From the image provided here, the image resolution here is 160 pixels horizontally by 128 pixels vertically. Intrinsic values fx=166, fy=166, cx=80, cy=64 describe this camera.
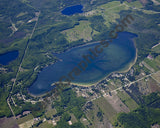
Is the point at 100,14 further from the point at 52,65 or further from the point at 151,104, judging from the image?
the point at 151,104

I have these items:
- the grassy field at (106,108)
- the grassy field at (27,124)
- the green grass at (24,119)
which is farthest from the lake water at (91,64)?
the grassy field at (27,124)

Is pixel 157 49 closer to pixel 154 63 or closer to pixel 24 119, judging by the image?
pixel 154 63

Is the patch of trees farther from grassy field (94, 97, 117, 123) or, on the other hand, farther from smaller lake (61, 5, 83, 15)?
smaller lake (61, 5, 83, 15)

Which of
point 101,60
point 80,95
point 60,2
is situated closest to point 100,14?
point 60,2

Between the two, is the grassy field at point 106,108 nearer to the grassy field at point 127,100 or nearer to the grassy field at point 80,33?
the grassy field at point 127,100

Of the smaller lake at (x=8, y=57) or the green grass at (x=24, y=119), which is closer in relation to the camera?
the green grass at (x=24, y=119)

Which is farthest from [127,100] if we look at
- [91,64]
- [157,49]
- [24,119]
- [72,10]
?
[72,10]

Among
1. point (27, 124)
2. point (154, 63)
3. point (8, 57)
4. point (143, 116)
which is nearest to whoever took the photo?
point (27, 124)
